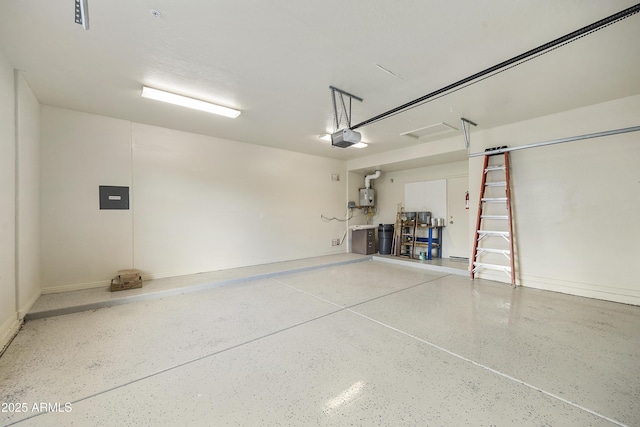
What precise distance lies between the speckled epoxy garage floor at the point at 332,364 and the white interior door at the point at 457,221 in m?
2.59

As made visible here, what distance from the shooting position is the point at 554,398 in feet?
5.53

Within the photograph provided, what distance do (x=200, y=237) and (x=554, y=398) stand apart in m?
5.18

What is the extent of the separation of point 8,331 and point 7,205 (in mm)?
1267

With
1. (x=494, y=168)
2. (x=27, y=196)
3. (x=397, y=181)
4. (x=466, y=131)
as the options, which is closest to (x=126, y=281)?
(x=27, y=196)

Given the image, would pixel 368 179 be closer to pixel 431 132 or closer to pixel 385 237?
pixel 385 237

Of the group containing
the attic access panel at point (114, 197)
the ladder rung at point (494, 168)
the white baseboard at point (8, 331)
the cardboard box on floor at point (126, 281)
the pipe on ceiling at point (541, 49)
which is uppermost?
the pipe on ceiling at point (541, 49)

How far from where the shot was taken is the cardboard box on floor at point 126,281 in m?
3.76

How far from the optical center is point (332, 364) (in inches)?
81.2

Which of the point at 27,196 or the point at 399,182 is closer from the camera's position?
the point at 27,196

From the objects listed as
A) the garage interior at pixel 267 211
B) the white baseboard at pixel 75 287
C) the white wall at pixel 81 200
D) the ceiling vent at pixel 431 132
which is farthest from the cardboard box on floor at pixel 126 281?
the ceiling vent at pixel 431 132

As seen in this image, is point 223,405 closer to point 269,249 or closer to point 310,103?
point 310,103

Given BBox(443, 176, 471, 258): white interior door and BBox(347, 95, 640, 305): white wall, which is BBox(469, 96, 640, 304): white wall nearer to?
BBox(347, 95, 640, 305): white wall

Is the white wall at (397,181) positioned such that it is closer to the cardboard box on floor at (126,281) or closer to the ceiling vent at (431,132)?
the ceiling vent at (431,132)

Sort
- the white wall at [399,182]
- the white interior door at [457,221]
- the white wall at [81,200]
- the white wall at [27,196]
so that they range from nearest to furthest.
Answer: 1. the white wall at [27,196]
2. the white wall at [81,200]
3. the white interior door at [457,221]
4. the white wall at [399,182]
